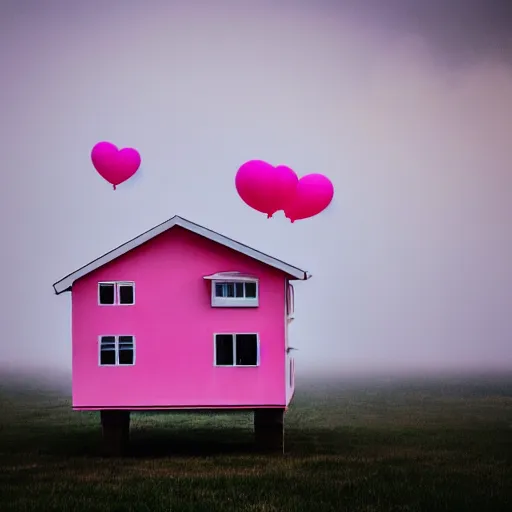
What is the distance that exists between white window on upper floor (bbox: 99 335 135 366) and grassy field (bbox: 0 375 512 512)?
1.45 meters

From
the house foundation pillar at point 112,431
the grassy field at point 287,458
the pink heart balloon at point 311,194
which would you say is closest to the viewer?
the grassy field at point 287,458

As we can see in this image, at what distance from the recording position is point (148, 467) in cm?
1226

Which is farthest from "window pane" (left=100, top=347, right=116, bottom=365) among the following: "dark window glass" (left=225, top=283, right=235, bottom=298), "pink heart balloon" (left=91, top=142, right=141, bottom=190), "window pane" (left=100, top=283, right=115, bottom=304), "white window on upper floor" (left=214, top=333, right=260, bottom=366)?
"pink heart balloon" (left=91, top=142, right=141, bottom=190)

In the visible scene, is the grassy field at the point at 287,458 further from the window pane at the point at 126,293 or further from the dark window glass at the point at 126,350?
the window pane at the point at 126,293

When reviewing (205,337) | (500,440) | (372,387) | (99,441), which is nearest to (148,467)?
(205,337)

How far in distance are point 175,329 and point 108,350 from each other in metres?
0.99

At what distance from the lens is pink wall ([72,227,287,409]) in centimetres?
1240

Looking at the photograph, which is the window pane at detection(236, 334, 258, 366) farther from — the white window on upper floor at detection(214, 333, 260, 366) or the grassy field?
the grassy field

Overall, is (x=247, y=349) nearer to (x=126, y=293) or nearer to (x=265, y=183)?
(x=126, y=293)

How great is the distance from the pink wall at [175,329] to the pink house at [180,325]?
0.05 ft

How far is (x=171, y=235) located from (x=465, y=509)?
547 cm

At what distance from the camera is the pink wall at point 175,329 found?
12398mm

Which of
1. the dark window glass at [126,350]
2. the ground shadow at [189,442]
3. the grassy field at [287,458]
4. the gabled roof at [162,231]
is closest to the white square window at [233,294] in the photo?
the gabled roof at [162,231]

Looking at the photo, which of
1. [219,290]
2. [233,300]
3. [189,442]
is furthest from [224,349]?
[189,442]
